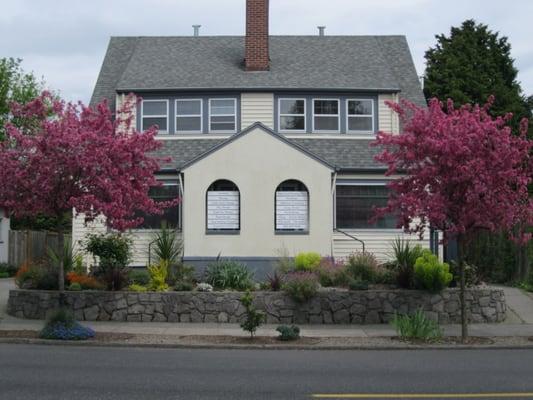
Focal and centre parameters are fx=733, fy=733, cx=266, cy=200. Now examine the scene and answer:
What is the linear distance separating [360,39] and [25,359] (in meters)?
21.9

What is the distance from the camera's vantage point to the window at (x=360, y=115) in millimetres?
25891

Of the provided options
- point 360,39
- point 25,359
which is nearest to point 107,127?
point 25,359

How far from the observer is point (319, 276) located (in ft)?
60.1

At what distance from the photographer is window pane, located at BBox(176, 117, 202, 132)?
2578cm

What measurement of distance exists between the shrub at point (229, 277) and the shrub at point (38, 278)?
3710 mm

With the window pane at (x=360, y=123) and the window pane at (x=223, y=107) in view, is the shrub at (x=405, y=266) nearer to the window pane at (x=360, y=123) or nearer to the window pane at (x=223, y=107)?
the window pane at (x=360, y=123)

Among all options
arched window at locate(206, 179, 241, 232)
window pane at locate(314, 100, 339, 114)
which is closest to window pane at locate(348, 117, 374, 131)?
window pane at locate(314, 100, 339, 114)

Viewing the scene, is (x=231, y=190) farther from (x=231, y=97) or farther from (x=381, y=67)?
(x=381, y=67)

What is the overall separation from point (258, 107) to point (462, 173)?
42.5 ft

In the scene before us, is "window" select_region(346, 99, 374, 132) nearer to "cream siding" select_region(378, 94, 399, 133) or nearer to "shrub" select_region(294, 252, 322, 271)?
"cream siding" select_region(378, 94, 399, 133)

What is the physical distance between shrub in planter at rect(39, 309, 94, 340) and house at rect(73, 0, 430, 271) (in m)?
7.58

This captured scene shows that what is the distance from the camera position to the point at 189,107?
85.0 ft

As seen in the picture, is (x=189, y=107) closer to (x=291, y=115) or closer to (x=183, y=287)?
(x=291, y=115)

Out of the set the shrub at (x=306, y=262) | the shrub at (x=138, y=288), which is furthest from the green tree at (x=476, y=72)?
the shrub at (x=138, y=288)
